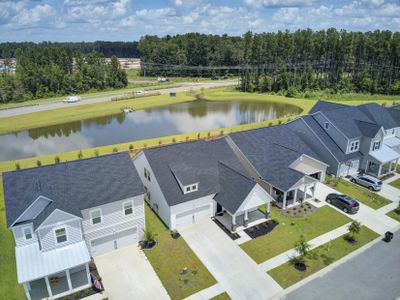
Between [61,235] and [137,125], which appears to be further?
[137,125]

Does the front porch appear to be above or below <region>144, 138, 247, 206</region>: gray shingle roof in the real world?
below

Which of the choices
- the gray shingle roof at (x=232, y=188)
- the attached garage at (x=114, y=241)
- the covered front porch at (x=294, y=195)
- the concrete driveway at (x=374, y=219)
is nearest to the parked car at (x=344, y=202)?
the concrete driveway at (x=374, y=219)

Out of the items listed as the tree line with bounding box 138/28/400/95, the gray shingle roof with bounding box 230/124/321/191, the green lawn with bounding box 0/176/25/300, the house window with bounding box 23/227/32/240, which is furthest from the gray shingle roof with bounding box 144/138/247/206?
the tree line with bounding box 138/28/400/95

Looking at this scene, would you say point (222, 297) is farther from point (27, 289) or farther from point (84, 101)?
point (84, 101)

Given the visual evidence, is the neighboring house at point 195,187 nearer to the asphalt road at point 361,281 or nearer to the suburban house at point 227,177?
the suburban house at point 227,177

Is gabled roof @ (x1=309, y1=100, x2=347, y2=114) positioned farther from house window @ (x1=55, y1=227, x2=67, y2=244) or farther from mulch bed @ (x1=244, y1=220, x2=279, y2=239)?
house window @ (x1=55, y1=227, x2=67, y2=244)

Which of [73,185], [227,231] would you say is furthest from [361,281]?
[73,185]
